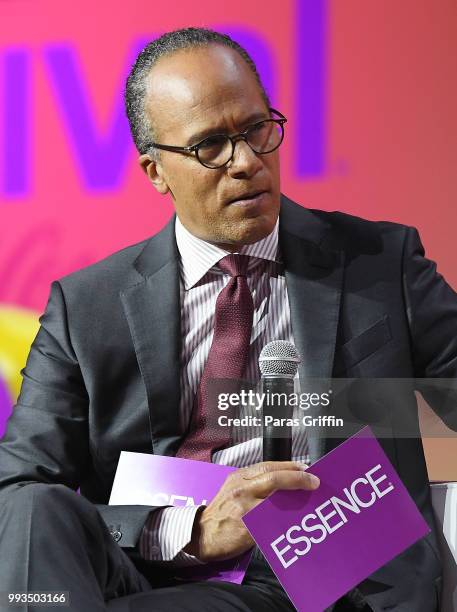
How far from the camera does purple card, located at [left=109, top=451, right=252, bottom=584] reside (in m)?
1.81

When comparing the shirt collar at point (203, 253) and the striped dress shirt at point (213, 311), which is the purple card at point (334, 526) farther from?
the shirt collar at point (203, 253)

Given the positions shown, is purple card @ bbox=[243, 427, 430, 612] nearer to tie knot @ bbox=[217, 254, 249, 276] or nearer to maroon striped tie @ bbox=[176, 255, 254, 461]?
maroon striped tie @ bbox=[176, 255, 254, 461]

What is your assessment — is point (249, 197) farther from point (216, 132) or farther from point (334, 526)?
point (334, 526)

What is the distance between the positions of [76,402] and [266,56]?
3.91ft

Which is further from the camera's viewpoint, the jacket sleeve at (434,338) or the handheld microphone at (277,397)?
the jacket sleeve at (434,338)

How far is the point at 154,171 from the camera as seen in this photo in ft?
7.14

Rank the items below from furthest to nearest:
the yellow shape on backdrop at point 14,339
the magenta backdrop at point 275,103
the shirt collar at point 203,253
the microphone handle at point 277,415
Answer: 1. the yellow shape on backdrop at point 14,339
2. the magenta backdrop at point 275,103
3. the shirt collar at point 203,253
4. the microphone handle at point 277,415

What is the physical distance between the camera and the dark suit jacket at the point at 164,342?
1.95 metres

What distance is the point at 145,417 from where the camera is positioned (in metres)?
2.01

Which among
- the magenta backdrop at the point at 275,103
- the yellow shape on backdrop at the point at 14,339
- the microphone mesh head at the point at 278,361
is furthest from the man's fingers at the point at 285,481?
the yellow shape on backdrop at the point at 14,339

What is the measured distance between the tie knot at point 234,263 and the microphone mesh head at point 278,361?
1.55ft

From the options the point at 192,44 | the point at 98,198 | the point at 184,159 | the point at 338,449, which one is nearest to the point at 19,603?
the point at 338,449

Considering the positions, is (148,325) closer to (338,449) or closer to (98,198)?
(338,449)

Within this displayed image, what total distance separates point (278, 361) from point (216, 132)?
1.95ft
